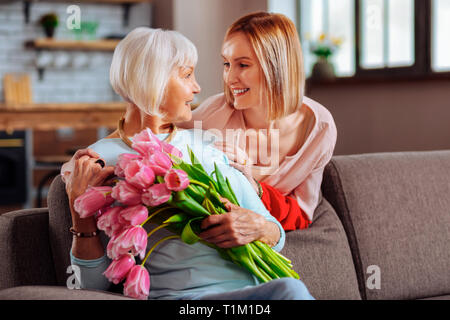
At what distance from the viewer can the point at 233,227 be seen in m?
1.31

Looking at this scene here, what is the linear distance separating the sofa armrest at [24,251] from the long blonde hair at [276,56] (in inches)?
27.5

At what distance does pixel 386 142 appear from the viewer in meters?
4.77

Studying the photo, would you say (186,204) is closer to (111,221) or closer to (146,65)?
(111,221)

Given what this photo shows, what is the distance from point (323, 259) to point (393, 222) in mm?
312

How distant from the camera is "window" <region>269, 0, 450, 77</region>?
446cm

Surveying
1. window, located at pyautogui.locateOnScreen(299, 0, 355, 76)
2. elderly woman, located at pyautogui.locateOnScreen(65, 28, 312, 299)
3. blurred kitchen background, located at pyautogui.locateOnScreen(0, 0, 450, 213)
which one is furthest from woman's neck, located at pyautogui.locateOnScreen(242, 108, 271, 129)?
window, located at pyautogui.locateOnScreen(299, 0, 355, 76)

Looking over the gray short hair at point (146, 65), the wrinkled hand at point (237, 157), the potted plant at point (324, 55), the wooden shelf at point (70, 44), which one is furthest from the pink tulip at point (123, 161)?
the wooden shelf at point (70, 44)

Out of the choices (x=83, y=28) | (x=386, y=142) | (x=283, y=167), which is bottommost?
(x=386, y=142)

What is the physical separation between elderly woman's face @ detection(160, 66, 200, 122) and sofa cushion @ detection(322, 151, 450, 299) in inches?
27.3

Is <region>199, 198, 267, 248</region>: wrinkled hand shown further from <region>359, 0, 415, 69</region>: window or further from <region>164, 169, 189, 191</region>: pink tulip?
<region>359, 0, 415, 69</region>: window

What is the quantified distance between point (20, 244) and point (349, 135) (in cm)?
391
